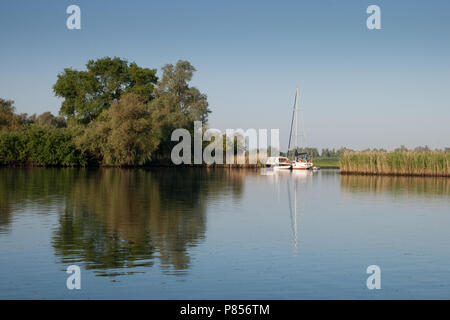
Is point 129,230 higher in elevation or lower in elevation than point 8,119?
lower

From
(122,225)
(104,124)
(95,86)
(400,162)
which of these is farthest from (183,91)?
(122,225)

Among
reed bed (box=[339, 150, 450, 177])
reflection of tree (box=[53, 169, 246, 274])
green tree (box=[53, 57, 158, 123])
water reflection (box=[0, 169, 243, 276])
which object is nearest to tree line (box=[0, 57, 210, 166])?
green tree (box=[53, 57, 158, 123])

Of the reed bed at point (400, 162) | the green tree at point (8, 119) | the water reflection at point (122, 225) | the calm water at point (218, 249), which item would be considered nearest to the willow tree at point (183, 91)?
the green tree at point (8, 119)

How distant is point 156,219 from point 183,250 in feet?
17.4

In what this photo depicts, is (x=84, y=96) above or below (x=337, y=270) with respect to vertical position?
above

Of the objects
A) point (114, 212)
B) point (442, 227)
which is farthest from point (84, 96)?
point (442, 227)

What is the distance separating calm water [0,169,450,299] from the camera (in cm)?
944

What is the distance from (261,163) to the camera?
269 ft

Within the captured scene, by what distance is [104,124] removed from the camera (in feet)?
214

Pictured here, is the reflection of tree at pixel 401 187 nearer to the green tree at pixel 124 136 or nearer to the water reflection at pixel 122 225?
the water reflection at pixel 122 225

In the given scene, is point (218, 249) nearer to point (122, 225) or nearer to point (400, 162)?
point (122, 225)

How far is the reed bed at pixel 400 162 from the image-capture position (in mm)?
→ 50281

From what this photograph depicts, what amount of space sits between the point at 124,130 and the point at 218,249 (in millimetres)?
52392
